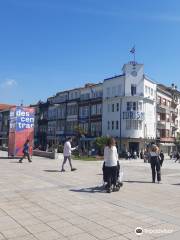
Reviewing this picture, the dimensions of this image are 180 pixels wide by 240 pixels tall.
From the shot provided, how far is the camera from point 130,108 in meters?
62.1

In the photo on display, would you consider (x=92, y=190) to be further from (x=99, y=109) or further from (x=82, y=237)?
(x=99, y=109)

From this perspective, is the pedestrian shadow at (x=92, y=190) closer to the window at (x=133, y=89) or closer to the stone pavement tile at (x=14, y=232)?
the stone pavement tile at (x=14, y=232)

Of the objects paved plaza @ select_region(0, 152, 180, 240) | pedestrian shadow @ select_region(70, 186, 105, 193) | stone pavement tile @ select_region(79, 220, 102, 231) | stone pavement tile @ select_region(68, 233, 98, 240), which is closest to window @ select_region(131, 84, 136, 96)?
paved plaza @ select_region(0, 152, 180, 240)

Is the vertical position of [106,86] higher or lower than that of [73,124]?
higher

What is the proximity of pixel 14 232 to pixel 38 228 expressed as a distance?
1.58 feet

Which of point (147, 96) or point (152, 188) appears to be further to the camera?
point (147, 96)

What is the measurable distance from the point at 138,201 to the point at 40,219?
3.40 m

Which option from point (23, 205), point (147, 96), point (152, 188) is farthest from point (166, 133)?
point (23, 205)

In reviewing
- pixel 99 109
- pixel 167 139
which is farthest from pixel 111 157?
pixel 167 139

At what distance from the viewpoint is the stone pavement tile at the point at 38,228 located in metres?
6.49

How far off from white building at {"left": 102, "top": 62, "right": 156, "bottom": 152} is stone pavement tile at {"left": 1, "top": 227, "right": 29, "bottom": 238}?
54.3 m

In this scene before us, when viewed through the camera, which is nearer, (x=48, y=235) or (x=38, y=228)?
(x=48, y=235)

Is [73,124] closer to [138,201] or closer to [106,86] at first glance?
[106,86]

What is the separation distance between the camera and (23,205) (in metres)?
8.64
